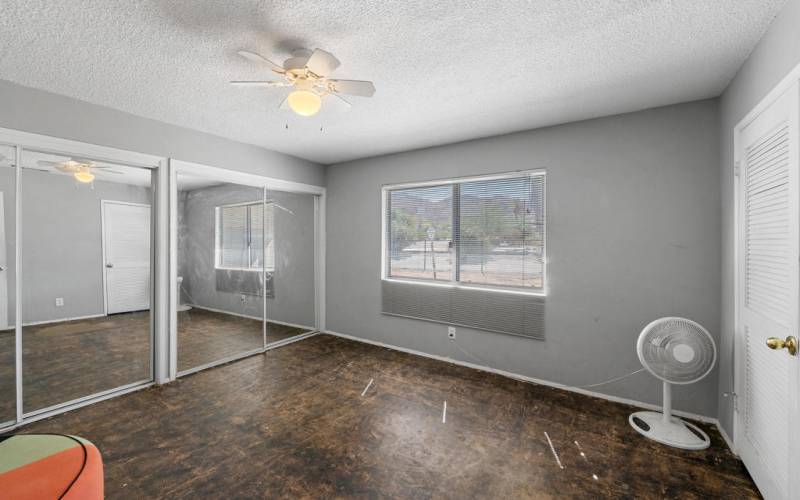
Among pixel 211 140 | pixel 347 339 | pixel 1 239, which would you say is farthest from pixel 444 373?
pixel 1 239

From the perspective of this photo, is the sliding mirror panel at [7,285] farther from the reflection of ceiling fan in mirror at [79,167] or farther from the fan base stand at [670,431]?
the fan base stand at [670,431]

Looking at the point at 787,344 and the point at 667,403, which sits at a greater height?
the point at 787,344

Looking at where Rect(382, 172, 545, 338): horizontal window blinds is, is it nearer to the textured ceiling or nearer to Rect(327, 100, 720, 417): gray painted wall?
Rect(327, 100, 720, 417): gray painted wall

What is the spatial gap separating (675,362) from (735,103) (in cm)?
180

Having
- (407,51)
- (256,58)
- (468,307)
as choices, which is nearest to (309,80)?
(256,58)

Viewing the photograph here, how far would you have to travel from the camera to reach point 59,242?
266 cm

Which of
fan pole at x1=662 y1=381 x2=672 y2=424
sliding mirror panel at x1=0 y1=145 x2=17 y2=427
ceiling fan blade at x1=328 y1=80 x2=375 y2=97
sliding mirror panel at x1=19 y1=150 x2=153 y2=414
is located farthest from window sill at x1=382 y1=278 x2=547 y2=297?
sliding mirror panel at x1=0 y1=145 x2=17 y2=427

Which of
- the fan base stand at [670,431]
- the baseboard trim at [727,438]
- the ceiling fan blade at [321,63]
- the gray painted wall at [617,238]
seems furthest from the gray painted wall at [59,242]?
the baseboard trim at [727,438]

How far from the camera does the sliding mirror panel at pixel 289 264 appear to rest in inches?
164

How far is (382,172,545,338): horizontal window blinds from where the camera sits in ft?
10.8

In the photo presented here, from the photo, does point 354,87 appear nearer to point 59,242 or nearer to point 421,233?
point 421,233

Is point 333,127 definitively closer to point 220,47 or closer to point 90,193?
point 220,47

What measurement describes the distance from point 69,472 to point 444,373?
9.49 feet

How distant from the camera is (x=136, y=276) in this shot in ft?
10.1
